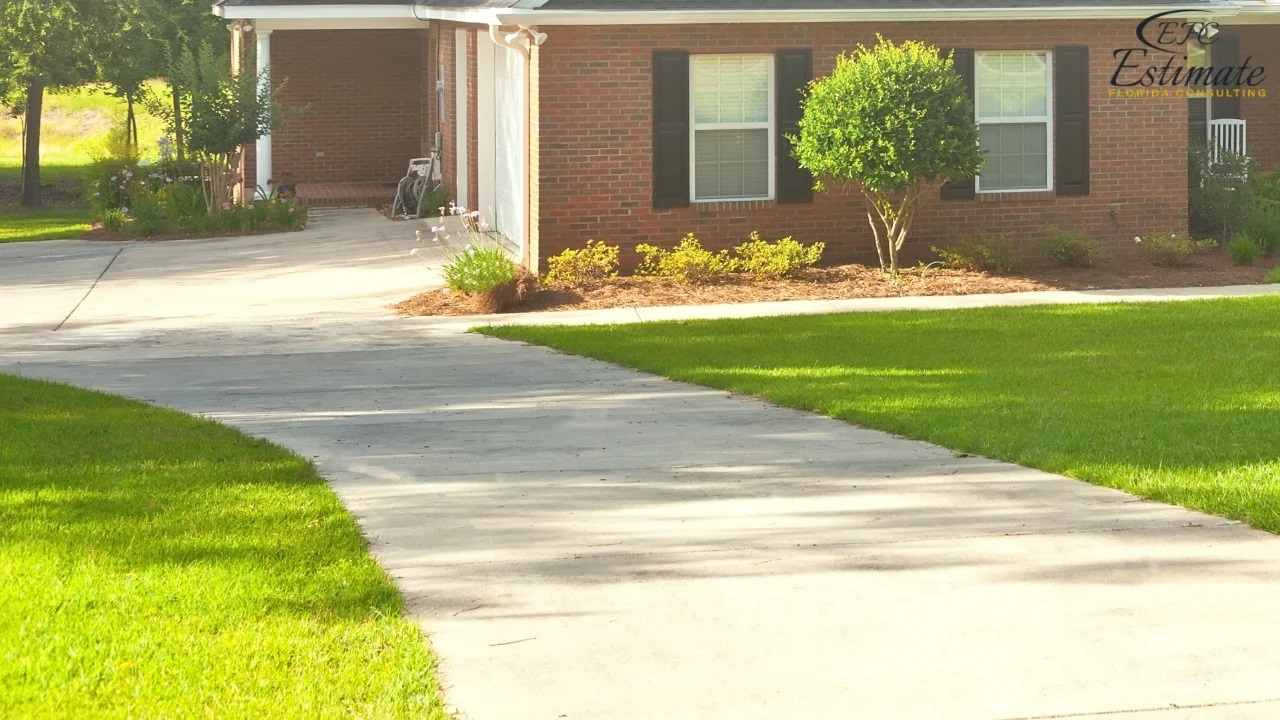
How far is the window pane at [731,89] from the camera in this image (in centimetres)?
1623

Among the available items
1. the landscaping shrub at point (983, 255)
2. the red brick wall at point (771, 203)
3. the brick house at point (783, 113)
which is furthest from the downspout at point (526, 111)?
the landscaping shrub at point (983, 255)

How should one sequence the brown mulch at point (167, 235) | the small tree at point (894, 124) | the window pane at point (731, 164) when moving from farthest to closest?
the brown mulch at point (167, 235), the window pane at point (731, 164), the small tree at point (894, 124)

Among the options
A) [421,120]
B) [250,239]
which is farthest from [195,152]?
[421,120]

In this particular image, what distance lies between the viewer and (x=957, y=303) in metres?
14.7

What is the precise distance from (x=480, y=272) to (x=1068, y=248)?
5847mm

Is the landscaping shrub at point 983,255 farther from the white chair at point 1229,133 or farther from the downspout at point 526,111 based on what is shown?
the white chair at point 1229,133

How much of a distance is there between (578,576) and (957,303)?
29.7 ft

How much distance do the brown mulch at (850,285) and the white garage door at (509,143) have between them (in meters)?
1.84

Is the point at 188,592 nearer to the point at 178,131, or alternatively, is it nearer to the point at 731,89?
the point at 731,89

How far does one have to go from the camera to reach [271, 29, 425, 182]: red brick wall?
1000 inches

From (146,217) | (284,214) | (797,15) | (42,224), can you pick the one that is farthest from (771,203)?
(42,224)

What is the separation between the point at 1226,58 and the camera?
74.3 feet

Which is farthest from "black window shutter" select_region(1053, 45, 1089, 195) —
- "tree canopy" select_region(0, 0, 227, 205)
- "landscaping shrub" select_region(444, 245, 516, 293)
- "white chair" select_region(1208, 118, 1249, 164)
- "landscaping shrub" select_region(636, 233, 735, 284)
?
"tree canopy" select_region(0, 0, 227, 205)

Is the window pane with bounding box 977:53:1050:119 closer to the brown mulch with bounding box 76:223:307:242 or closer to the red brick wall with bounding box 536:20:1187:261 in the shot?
the red brick wall with bounding box 536:20:1187:261
